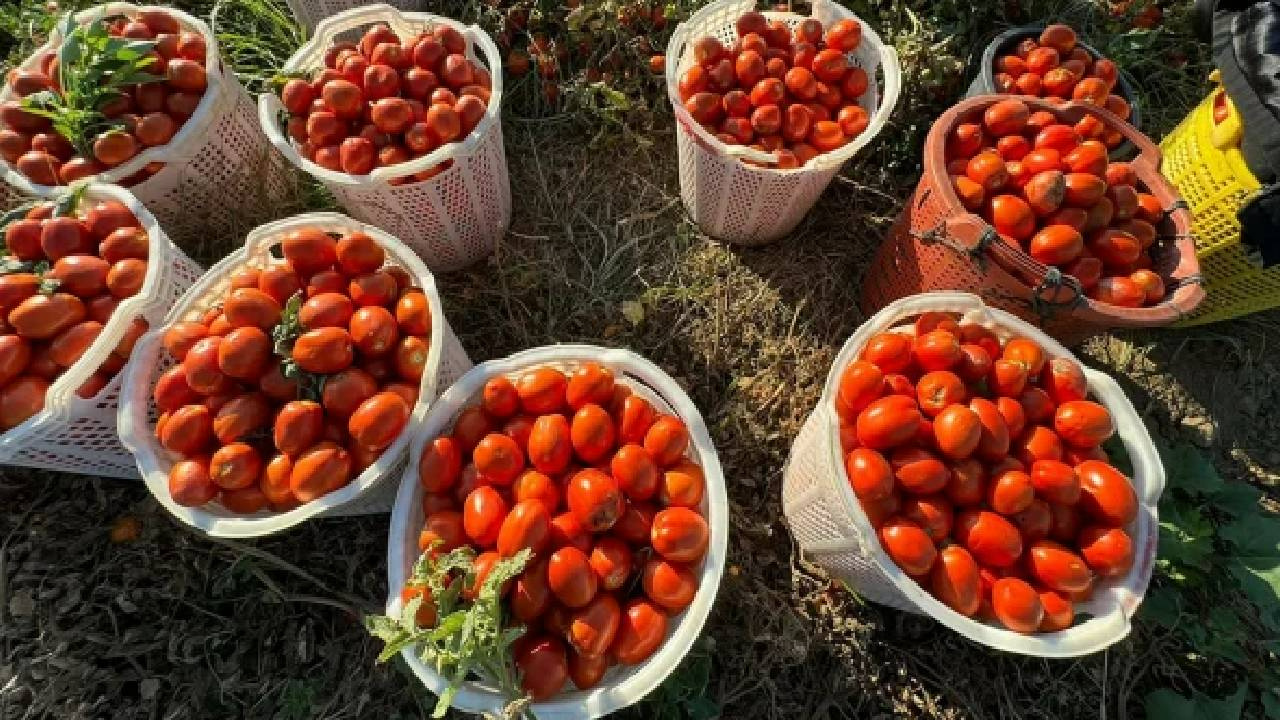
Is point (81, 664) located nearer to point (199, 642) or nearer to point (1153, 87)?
point (199, 642)

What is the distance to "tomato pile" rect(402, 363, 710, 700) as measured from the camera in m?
1.85

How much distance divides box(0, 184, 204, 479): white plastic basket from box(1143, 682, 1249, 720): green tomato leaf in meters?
3.45

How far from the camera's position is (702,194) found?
3.03m

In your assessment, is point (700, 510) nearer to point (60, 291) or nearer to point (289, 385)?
point (289, 385)

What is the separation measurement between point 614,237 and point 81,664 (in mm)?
2466

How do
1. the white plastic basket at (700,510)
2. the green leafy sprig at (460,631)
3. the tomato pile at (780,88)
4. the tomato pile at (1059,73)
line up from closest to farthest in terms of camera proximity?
the green leafy sprig at (460,631)
the white plastic basket at (700,510)
the tomato pile at (780,88)
the tomato pile at (1059,73)

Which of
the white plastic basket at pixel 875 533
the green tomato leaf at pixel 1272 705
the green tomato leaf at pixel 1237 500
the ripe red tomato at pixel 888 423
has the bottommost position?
the green tomato leaf at pixel 1272 705

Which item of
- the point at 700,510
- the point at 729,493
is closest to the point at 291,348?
the point at 700,510

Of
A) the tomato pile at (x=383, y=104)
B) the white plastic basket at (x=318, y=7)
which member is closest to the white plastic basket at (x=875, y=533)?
the tomato pile at (x=383, y=104)

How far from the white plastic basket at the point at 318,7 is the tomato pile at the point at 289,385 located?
5.59 feet

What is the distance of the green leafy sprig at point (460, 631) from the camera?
164 centimetres

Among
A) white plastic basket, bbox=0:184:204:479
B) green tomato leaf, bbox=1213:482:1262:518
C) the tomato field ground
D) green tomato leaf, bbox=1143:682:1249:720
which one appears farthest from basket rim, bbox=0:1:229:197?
green tomato leaf, bbox=1213:482:1262:518

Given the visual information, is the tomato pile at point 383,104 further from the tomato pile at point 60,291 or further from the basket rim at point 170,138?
the tomato pile at point 60,291

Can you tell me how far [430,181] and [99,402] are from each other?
1219mm
